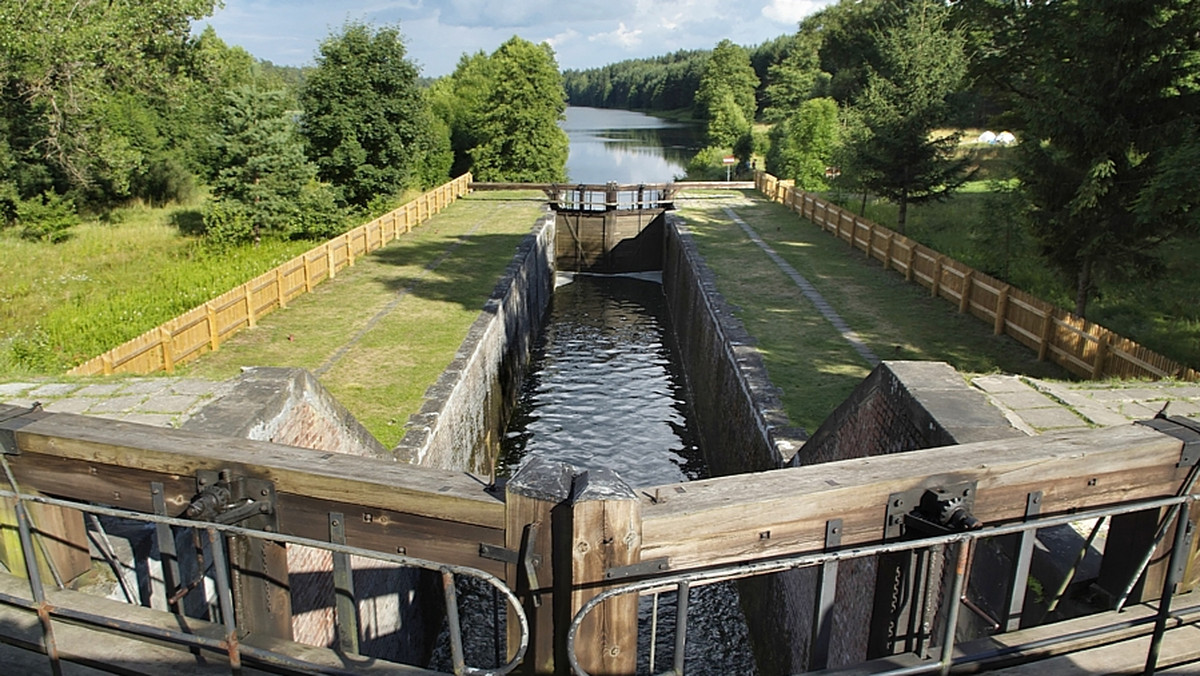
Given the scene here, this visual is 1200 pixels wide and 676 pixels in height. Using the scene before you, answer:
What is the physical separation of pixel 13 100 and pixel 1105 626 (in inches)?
1200

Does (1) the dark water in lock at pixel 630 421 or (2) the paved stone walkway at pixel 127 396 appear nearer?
(2) the paved stone walkway at pixel 127 396

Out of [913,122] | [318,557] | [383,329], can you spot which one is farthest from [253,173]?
[318,557]

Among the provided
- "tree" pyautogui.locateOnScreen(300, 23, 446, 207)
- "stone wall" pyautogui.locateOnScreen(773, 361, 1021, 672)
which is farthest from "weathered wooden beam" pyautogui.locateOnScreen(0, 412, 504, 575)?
"tree" pyautogui.locateOnScreen(300, 23, 446, 207)

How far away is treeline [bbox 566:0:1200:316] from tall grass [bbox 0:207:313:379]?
44.5 feet

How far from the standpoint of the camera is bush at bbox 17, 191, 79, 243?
Answer: 2439 centimetres

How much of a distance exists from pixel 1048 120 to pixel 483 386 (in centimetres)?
987

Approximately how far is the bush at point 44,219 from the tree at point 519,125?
22.9 m

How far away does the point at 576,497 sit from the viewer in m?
2.94

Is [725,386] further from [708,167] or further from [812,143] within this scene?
[708,167]

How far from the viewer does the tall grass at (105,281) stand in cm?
1297

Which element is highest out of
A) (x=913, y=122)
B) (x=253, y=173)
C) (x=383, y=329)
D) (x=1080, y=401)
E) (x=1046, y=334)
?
(x=913, y=122)

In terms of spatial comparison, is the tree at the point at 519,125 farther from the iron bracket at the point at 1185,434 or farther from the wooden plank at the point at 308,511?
the iron bracket at the point at 1185,434

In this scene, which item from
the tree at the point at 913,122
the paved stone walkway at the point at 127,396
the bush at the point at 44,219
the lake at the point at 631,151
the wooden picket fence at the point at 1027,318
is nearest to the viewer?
the paved stone walkway at the point at 127,396

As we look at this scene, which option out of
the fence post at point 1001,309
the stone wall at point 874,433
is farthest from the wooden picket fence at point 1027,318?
the stone wall at point 874,433
